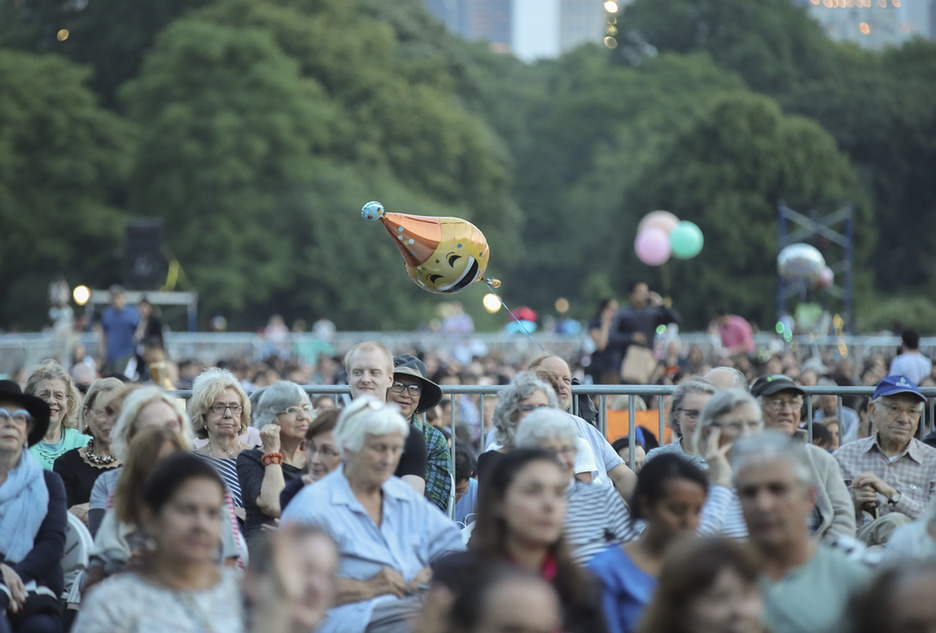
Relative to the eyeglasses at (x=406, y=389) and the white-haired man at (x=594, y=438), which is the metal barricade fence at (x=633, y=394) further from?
the white-haired man at (x=594, y=438)

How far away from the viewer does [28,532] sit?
619cm

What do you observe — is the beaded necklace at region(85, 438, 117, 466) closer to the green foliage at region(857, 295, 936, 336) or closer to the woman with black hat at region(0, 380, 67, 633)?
the woman with black hat at region(0, 380, 67, 633)

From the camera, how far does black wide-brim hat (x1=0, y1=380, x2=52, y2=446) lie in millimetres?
6504

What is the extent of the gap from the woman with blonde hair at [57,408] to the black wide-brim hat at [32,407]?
1449 millimetres

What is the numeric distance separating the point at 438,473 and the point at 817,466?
206 cm

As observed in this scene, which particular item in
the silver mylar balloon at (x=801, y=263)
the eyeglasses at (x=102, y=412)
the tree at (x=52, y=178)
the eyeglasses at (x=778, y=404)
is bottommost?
the eyeglasses at (x=778, y=404)

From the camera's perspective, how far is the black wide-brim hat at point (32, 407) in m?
6.50

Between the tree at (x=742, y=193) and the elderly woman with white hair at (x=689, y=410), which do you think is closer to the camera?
the elderly woman with white hair at (x=689, y=410)

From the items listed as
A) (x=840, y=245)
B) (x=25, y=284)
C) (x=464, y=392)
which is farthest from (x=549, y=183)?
(x=464, y=392)

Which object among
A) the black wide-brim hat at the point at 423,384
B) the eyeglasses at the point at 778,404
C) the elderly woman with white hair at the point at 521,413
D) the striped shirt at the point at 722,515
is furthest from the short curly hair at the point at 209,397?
the striped shirt at the point at 722,515

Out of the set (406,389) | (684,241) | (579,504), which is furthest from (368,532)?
(684,241)

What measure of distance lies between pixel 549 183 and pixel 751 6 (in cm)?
1226

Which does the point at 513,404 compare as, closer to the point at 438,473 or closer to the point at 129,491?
the point at 438,473

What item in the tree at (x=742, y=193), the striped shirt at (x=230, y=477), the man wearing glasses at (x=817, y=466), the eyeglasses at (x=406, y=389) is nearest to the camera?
the man wearing glasses at (x=817, y=466)
